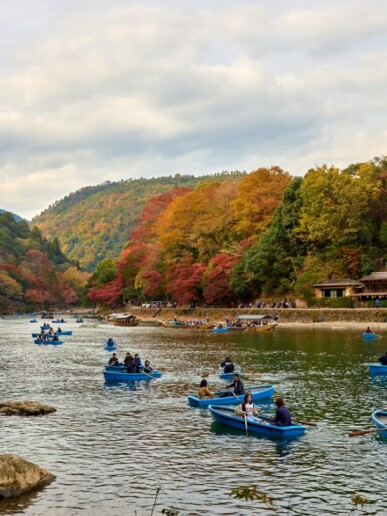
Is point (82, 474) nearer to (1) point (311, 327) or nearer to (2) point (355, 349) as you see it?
(2) point (355, 349)

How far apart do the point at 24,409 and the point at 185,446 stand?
923 cm

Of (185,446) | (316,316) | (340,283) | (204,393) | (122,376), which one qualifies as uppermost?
(340,283)

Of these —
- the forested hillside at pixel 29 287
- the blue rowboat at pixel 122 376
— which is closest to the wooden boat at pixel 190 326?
the blue rowboat at pixel 122 376

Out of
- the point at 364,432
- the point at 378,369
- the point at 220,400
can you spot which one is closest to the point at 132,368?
the point at 220,400

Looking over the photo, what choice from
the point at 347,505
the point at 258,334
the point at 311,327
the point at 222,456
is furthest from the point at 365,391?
the point at 311,327

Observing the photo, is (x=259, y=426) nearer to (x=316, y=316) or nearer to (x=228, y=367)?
(x=228, y=367)

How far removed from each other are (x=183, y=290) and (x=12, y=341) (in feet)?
121

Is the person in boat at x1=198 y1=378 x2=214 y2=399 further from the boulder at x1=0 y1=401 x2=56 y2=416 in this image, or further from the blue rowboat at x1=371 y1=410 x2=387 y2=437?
the blue rowboat at x1=371 y1=410 x2=387 y2=437

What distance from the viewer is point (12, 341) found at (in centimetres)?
7356

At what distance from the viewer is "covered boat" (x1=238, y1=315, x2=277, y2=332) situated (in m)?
76.8

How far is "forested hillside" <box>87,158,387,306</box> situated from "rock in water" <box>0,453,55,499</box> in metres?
71.2

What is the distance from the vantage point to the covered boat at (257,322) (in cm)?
7681

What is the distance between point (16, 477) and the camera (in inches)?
669

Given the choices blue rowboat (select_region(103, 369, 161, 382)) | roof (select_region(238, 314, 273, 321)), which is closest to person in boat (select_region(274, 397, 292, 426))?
blue rowboat (select_region(103, 369, 161, 382))
